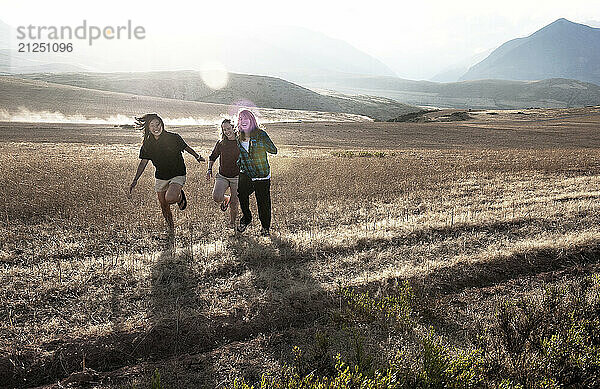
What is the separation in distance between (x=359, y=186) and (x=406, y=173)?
12.0ft

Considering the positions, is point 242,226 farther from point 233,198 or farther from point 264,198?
point 264,198

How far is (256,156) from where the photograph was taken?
775 centimetres

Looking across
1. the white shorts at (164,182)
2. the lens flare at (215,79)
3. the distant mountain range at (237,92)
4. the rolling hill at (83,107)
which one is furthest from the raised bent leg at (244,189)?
the lens flare at (215,79)

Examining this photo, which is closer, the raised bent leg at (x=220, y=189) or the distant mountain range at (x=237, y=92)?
the raised bent leg at (x=220, y=189)

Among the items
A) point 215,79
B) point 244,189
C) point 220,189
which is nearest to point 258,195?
point 244,189

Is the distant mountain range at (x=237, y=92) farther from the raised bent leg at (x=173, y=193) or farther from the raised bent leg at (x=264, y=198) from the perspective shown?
the raised bent leg at (x=264, y=198)

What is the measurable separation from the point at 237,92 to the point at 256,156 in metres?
138

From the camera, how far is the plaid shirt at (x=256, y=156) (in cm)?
776

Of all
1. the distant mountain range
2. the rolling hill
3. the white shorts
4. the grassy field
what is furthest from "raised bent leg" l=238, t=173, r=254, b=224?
the distant mountain range

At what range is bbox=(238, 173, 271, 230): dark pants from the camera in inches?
315

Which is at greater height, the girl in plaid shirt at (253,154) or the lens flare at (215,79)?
the lens flare at (215,79)

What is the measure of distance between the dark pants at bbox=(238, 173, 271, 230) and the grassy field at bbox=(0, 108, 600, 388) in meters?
0.42

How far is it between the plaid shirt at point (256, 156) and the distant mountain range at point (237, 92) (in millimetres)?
122059

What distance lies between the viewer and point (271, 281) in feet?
19.9
